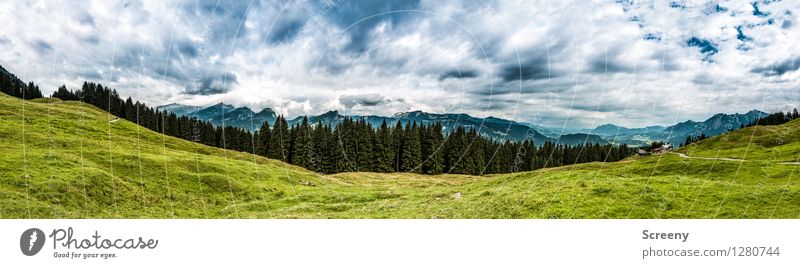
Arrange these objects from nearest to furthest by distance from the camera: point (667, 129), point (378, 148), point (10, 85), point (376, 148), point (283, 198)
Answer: point (667, 129)
point (283, 198)
point (378, 148)
point (376, 148)
point (10, 85)

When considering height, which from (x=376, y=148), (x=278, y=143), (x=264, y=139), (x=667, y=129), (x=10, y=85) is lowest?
(x=376, y=148)

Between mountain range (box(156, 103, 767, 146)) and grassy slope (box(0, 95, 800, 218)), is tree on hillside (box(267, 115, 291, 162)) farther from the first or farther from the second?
grassy slope (box(0, 95, 800, 218))

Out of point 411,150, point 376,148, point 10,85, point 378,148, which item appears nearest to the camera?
point 411,150

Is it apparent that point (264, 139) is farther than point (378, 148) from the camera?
Yes

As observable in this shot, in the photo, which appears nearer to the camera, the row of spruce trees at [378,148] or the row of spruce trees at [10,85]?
the row of spruce trees at [378,148]

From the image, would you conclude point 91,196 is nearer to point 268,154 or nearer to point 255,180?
point 255,180

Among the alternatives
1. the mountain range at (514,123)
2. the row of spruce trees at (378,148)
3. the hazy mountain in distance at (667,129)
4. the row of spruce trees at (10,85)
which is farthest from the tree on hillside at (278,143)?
the row of spruce trees at (10,85)

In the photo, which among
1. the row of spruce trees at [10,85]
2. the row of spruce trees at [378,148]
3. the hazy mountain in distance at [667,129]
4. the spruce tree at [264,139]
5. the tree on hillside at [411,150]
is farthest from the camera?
the row of spruce trees at [10,85]

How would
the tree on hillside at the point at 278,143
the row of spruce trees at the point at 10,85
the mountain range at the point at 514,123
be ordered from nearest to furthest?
the mountain range at the point at 514,123 < the tree on hillside at the point at 278,143 < the row of spruce trees at the point at 10,85

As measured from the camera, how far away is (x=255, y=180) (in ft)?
75.2

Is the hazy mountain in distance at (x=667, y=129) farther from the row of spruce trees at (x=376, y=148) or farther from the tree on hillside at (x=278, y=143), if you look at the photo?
the tree on hillside at (x=278, y=143)

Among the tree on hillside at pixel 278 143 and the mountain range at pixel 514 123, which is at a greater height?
the mountain range at pixel 514 123

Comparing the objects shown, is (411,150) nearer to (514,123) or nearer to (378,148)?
(378,148)

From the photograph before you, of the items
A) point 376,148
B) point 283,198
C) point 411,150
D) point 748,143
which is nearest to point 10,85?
point 376,148
